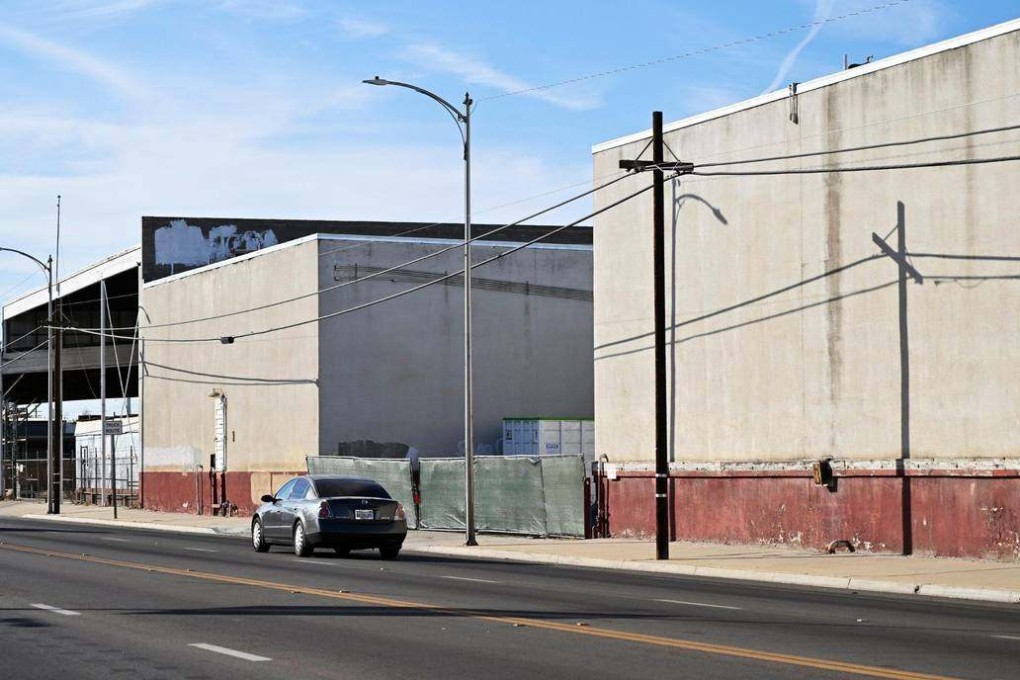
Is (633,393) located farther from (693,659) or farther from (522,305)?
(693,659)

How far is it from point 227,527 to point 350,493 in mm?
17390

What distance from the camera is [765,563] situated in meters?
26.2

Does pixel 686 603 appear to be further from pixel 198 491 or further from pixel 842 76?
pixel 198 491

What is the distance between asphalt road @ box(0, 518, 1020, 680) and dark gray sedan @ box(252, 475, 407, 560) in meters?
2.81

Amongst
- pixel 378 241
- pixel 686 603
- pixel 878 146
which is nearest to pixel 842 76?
pixel 878 146

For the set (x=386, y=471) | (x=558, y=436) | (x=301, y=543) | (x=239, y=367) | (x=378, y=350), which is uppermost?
(x=378, y=350)

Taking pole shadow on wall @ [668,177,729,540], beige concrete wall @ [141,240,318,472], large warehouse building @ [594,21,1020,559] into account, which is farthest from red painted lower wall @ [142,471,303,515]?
large warehouse building @ [594,21,1020,559]

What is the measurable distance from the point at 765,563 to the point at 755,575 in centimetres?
197

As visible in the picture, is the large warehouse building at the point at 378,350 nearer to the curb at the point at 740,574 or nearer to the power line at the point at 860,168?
the curb at the point at 740,574

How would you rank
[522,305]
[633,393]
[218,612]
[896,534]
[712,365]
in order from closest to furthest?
1. [218,612]
2. [896,534]
3. [712,365]
4. [633,393]
5. [522,305]

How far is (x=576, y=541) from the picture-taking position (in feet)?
112

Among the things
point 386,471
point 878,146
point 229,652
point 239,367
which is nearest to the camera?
point 229,652

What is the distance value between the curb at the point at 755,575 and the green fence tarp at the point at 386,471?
8111mm

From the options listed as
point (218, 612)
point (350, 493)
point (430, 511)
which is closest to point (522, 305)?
point (430, 511)
